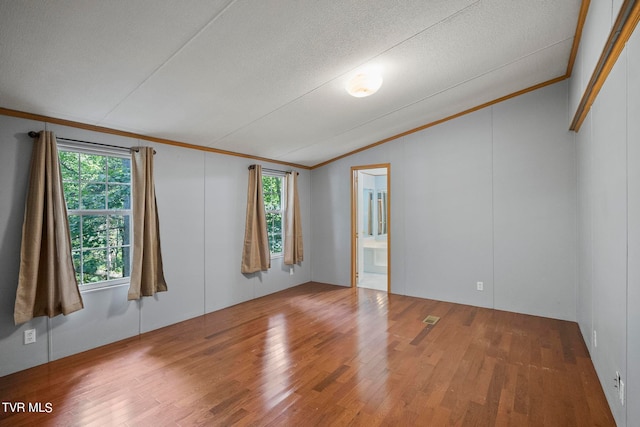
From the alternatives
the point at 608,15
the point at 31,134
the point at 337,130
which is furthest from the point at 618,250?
the point at 31,134

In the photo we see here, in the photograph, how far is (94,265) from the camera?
3215 mm

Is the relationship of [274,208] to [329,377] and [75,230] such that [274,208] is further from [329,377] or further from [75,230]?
[329,377]

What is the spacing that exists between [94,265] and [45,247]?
1.71ft

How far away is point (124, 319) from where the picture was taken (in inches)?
132

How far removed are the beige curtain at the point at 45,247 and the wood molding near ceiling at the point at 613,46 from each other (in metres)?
4.16

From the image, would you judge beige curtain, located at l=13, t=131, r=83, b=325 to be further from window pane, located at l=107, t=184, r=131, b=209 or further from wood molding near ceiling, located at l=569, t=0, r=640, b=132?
wood molding near ceiling, located at l=569, t=0, r=640, b=132

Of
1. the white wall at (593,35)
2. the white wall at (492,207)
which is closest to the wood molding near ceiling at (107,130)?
the white wall at (492,207)

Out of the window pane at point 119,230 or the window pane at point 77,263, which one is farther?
the window pane at point 119,230

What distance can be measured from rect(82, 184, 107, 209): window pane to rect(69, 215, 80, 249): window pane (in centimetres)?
14

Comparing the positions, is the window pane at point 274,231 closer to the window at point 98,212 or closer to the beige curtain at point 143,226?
the beige curtain at point 143,226

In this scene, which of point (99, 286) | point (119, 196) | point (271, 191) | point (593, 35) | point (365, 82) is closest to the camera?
point (593, 35)

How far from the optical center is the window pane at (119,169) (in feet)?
11.0

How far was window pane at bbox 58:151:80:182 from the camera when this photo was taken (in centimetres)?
300

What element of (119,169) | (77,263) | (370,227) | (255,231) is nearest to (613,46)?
(255,231)
